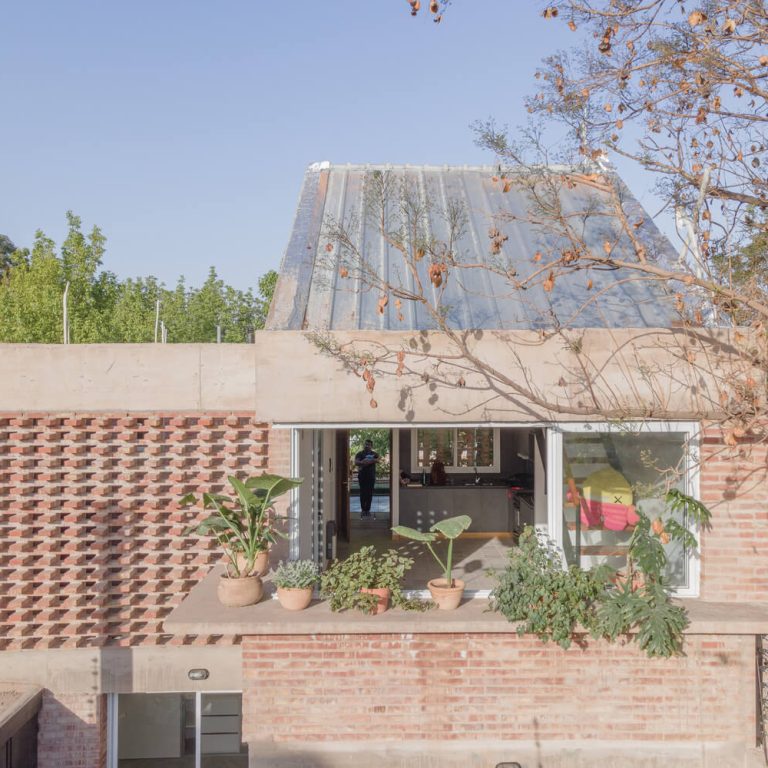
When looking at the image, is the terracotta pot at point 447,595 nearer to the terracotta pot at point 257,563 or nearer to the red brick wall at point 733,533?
the terracotta pot at point 257,563

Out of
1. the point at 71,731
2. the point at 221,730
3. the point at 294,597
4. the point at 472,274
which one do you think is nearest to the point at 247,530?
the point at 294,597

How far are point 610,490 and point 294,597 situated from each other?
312cm

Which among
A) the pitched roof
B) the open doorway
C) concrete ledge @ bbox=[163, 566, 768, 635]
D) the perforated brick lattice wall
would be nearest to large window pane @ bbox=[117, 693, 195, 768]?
the perforated brick lattice wall

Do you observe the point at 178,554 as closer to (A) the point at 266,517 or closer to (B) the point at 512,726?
(A) the point at 266,517

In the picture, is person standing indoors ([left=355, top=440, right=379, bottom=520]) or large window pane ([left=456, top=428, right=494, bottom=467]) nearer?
large window pane ([left=456, top=428, right=494, bottom=467])

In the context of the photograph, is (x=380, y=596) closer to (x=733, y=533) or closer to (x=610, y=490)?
(x=610, y=490)

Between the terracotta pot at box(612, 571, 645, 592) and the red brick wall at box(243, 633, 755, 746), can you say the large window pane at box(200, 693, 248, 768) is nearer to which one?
the red brick wall at box(243, 633, 755, 746)

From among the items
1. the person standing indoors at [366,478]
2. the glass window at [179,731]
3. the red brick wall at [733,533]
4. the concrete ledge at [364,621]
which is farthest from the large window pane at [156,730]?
the red brick wall at [733,533]

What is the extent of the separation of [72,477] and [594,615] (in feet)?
19.2

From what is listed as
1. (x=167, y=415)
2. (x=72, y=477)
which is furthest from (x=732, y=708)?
(x=72, y=477)

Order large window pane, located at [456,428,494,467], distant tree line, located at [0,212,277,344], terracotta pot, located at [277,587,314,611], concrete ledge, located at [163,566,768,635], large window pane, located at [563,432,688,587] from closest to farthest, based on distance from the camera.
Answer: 1. concrete ledge, located at [163,566,768,635]
2. terracotta pot, located at [277,587,314,611]
3. large window pane, located at [563,432,688,587]
4. large window pane, located at [456,428,494,467]
5. distant tree line, located at [0,212,277,344]

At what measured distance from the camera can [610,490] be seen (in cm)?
620

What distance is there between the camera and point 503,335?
5.94 meters

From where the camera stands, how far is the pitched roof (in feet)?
21.2
